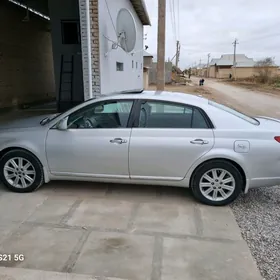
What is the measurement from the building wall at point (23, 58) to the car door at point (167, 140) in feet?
33.8

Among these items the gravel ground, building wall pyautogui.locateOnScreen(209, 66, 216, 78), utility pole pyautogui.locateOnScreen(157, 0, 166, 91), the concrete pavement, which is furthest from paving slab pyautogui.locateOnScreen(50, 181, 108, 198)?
building wall pyautogui.locateOnScreen(209, 66, 216, 78)

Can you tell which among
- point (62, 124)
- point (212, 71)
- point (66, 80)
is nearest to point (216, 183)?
point (62, 124)

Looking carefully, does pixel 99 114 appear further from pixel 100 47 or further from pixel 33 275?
pixel 100 47

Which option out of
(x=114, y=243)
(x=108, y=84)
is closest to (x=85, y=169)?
(x=114, y=243)

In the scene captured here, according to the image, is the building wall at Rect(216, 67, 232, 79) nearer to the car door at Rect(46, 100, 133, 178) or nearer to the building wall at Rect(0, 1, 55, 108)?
the building wall at Rect(0, 1, 55, 108)

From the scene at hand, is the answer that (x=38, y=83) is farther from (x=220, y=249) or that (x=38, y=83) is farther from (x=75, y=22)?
(x=220, y=249)

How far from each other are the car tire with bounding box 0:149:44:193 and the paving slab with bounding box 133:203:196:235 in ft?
5.11

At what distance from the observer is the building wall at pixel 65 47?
32.2 ft

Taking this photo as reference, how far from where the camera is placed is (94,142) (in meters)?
3.91

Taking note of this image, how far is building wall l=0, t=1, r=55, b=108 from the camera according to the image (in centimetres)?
1263

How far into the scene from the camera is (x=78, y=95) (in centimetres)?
1064

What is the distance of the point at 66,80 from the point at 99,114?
7073 mm

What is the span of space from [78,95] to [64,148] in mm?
6983

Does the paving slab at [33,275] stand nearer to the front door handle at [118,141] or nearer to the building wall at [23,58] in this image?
the front door handle at [118,141]
